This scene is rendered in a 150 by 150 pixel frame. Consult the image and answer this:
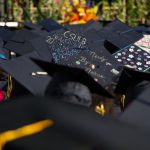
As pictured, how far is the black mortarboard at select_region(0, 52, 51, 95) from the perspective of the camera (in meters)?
3.33

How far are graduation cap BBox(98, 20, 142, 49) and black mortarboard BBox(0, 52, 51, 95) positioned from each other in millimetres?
1404

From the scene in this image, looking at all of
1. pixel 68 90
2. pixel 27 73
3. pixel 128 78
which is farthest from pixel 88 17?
pixel 68 90

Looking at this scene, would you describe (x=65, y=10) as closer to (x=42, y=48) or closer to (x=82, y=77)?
(x=42, y=48)

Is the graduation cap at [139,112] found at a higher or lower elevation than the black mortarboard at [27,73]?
higher

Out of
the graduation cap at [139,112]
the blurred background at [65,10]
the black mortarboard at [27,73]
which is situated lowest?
the blurred background at [65,10]

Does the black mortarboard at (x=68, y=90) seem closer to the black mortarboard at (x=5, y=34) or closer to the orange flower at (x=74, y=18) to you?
the black mortarboard at (x=5, y=34)

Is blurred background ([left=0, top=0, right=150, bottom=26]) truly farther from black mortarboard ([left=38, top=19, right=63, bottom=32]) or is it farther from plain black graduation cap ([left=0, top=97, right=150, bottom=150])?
plain black graduation cap ([left=0, top=97, right=150, bottom=150])

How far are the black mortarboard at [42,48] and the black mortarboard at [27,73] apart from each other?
0.51 meters

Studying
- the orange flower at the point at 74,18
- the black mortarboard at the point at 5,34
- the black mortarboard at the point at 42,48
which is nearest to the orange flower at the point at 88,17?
the orange flower at the point at 74,18

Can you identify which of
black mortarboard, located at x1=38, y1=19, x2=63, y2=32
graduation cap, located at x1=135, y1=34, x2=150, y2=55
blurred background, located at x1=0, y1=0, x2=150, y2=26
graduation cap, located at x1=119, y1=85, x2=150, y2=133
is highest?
graduation cap, located at x1=119, y1=85, x2=150, y2=133

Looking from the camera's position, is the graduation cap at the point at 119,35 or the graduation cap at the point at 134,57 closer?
the graduation cap at the point at 134,57

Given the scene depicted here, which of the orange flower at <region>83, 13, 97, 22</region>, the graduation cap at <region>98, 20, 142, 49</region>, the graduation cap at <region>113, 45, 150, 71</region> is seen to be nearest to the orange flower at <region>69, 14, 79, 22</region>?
the orange flower at <region>83, 13, 97, 22</region>

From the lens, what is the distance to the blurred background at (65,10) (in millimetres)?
13922

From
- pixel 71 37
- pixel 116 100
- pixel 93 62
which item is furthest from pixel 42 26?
pixel 116 100
